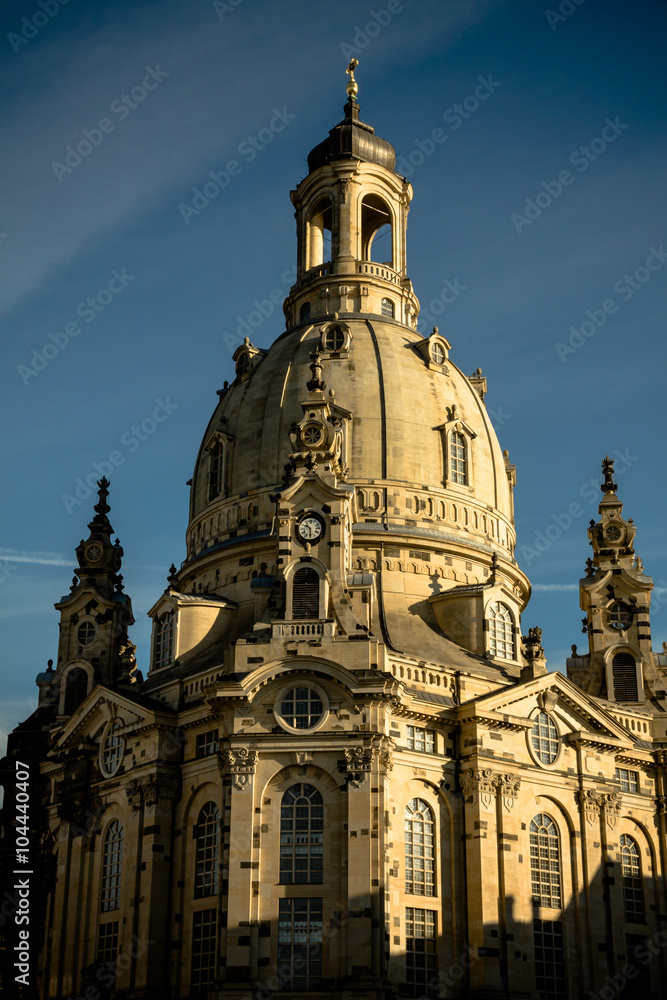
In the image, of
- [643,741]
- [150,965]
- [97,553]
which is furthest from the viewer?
[97,553]

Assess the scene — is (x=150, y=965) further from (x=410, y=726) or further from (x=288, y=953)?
(x=410, y=726)

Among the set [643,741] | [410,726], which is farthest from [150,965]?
[643,741]

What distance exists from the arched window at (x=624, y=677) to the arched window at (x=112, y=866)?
2749 cm

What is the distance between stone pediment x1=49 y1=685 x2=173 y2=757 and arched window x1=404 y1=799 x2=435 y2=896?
12.4m

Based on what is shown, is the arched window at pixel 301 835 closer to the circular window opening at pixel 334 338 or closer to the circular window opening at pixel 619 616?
the circular window opening at pixel 619 616

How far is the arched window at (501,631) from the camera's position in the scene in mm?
66625

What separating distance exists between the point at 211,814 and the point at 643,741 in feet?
77.5

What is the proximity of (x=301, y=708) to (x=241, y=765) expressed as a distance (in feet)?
11.6

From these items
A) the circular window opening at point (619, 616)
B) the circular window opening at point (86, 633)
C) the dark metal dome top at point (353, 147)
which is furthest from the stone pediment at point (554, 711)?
the dark metal dome top at point (353, 147)

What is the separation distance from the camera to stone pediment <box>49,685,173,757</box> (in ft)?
204

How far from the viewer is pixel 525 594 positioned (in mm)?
75938

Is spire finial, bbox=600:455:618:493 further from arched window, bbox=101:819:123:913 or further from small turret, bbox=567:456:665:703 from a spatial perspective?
arched window, bbox=101:819:123:913

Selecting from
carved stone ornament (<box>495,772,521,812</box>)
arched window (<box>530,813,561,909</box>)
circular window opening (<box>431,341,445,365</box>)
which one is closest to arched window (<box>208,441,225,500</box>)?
circular window opening (<box>431,341,445,365</box>)

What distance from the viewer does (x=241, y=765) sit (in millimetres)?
55625
